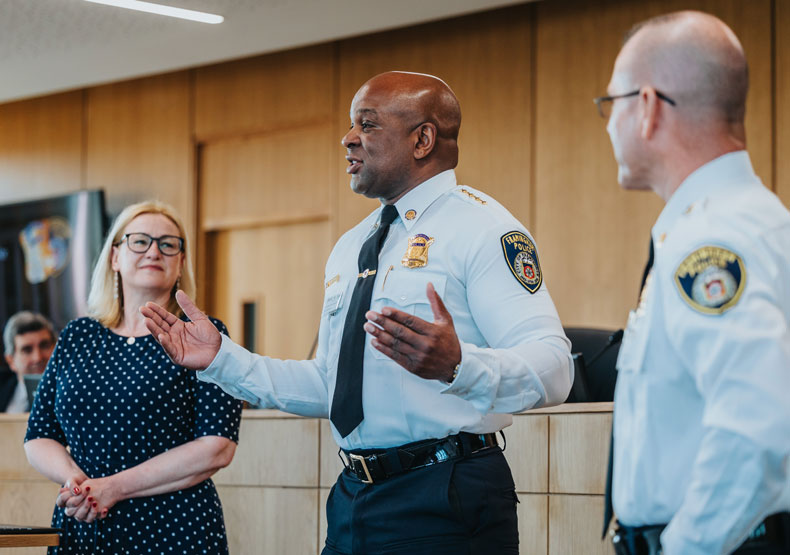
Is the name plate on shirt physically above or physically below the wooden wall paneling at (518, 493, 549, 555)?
above

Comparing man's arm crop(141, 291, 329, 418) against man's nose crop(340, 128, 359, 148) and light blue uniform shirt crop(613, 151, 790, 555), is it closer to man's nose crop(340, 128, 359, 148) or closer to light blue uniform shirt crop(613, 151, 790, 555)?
man's nose crop(340, 128, 359, 148)

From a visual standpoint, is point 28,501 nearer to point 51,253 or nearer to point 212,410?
point 212,410

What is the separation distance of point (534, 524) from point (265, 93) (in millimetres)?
4058

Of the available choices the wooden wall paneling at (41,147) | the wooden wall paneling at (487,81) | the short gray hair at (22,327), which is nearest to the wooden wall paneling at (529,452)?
the wooden wall paneling at (487,81)

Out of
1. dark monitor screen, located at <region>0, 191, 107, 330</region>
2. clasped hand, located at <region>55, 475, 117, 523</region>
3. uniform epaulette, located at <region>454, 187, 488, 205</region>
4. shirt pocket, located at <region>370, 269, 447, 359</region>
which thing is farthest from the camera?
dark monitor screen, located at <region>0, 191, 107, 330</region>

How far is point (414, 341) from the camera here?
4.97ft

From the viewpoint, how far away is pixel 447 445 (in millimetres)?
1845

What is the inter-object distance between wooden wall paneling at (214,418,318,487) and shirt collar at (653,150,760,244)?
2.23 m

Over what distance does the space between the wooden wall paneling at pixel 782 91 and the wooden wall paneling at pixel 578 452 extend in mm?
2310

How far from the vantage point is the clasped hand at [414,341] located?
152cm

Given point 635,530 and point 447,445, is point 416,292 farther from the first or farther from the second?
point 635,530

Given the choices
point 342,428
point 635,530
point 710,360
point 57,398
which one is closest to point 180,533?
point 57,398

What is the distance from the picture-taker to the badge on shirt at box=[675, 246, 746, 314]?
118 cm

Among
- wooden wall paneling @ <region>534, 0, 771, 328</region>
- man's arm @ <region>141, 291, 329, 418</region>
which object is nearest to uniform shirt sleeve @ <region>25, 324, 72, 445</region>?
man's arm @ <region>141, 291, 329, 418</region>
